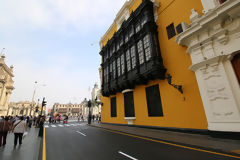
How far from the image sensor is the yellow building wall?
7465mm

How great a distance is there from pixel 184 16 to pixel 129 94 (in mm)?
9795

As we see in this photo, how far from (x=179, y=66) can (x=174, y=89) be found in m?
1.98

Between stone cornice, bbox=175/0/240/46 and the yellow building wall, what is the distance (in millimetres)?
1330

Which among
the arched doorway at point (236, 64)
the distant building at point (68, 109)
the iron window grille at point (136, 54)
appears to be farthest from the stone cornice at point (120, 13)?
the distant building at point (68, 109)

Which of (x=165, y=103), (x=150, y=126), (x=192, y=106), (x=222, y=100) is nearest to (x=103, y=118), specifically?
(x=150, y=126)

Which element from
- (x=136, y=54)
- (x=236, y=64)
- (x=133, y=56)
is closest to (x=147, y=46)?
(x=136, y=54)

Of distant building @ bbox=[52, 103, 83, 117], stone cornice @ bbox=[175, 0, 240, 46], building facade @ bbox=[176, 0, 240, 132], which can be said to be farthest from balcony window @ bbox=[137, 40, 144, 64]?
distant building @ bbox=[52, 103, 83, 117]

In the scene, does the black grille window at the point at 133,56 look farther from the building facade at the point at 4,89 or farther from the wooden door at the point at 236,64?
the building facade at the point at 4,89

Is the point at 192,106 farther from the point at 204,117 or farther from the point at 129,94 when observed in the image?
the point at 129,94

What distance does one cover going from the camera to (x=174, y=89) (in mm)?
8836

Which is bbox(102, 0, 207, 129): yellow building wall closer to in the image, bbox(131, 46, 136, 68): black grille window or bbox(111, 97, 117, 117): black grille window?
bbox(131, 46, 136, 68): black grille window

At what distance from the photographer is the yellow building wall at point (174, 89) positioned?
24.5ft

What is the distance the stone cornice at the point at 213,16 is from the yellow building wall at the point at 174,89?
133cm

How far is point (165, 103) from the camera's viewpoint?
9352 millimetres
